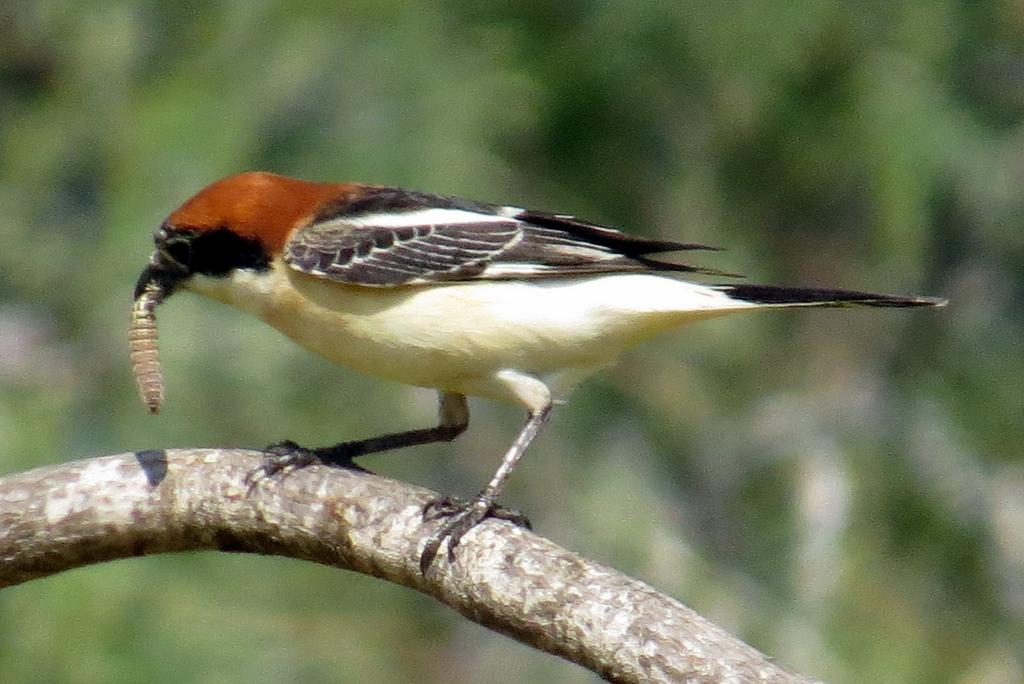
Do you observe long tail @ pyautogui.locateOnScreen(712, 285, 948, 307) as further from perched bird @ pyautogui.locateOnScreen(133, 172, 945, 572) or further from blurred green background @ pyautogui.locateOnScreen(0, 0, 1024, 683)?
blurred green background @ pyautogui.locateOnScreen(0, 0, 1024, 683)

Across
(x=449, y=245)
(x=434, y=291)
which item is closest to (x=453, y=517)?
(x=434, y=291)

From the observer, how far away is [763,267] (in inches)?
302

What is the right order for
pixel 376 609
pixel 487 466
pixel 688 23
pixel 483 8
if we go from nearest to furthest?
pixel 688 23, pixel 483 8, pixel 487 466, pixel 376 609

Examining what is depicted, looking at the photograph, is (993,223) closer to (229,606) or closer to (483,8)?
(483,8)

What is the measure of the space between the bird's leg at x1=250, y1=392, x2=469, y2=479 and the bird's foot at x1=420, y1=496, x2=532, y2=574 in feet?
1.39

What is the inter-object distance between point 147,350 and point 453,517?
967mm

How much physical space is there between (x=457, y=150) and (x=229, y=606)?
7.18 ft

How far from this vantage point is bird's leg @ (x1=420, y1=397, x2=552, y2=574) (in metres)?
3.69

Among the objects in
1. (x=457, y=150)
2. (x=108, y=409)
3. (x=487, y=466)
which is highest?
(x=457, y=150)

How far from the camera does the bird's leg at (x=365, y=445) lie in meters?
4.14

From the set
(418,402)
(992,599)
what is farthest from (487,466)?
(992,599)

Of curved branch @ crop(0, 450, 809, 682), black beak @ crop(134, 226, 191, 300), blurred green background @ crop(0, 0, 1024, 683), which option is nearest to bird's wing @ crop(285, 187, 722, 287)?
black beak @ crop(134, 226, 191, 300)

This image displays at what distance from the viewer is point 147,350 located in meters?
4.21

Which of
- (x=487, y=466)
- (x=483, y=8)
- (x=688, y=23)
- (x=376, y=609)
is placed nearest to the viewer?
(x=688, y=23)
